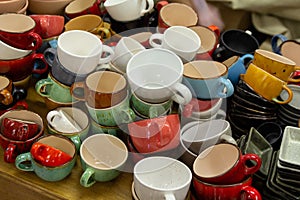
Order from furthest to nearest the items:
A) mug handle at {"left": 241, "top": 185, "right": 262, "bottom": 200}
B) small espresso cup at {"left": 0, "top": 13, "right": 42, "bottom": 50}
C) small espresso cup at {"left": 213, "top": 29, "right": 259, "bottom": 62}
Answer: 1. small espresso cup at {"left": 213, "top": 29, "right": 259, "bottom": 62}
2. small espresso cup at {"left": 0, "top": 13, "right": 42, "bottom": 50}
3. mug handle at {"left": 241, "top": 185, "right": 262, "bottom": 200}

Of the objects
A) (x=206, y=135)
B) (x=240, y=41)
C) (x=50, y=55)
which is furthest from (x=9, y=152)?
(x=240, y=41)

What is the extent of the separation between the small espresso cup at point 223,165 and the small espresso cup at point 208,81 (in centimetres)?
11

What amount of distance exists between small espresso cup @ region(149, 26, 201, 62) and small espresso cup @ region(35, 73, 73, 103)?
0.20m

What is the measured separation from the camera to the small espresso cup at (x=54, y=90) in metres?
0.94

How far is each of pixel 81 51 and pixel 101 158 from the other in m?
0.24

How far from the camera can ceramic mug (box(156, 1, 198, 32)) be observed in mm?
1097

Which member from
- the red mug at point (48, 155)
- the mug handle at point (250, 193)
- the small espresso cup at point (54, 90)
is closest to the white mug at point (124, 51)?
the small espresso cup at point (54, 90)

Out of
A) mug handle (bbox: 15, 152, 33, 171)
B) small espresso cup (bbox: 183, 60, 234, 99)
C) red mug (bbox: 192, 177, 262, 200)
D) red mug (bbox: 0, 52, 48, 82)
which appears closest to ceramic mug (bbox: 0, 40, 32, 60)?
red mug (bbox: 0, 52, 48, 82)

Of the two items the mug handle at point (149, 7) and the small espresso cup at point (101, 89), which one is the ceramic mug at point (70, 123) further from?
the mug handle at point (149, 7)

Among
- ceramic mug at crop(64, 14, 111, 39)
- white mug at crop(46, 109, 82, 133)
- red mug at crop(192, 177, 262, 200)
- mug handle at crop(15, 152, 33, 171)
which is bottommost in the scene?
mug handle at crop(15, 152, 33, 171)

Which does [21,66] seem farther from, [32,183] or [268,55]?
[268,55]

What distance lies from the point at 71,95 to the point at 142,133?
19 cm

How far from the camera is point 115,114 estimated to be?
2.89 feet

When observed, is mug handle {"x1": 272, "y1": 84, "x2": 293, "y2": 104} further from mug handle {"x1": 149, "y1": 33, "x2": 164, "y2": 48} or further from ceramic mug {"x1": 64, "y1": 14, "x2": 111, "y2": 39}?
ceramic mug {"x1": 64, "y1": 14, "x2": 111, "y2": 39}
